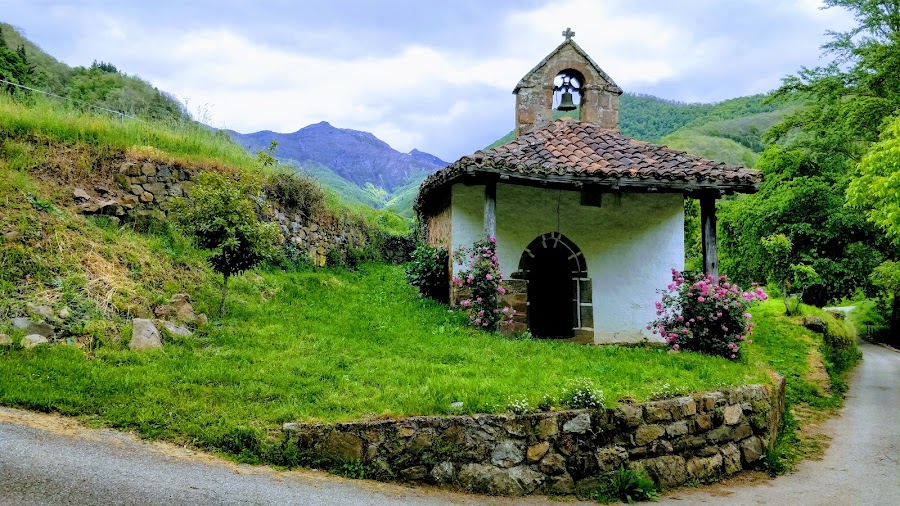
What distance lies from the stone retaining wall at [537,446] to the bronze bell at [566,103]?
6.58 meters

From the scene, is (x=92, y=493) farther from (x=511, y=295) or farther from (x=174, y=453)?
(x=511, y=295)

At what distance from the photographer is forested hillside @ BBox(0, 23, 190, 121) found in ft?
A: 55.6

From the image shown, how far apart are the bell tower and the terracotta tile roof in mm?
1094

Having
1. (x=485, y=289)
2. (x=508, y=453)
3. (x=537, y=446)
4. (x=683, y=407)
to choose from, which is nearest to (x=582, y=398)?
(x=537, y=446)

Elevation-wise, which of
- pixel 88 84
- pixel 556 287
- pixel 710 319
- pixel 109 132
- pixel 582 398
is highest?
pixel 88 84

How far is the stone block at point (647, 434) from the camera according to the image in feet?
17.9

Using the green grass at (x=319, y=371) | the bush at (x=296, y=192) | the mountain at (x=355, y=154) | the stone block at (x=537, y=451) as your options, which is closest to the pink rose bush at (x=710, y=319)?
the green grass at (x=319, y=371)

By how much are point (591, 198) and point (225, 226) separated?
621 cm

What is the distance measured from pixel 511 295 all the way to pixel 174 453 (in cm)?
579

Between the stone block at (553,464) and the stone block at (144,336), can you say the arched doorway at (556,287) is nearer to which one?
the stone block at (553,464)

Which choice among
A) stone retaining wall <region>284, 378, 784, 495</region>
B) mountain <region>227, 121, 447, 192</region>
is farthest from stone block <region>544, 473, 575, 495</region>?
mountain <region>227, 121, 447, 192</region>

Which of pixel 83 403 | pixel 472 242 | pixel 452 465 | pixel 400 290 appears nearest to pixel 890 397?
pixel 472 242

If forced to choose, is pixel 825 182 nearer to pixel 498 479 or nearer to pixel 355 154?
pixel 498 479

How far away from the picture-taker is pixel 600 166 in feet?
28.3
